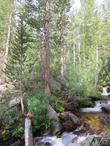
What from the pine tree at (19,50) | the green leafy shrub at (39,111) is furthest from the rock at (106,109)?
the pine tree at (19,50)

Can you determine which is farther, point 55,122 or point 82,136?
point 55,122

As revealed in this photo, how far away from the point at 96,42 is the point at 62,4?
27.7ft

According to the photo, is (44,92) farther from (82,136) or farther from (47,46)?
(82,136)

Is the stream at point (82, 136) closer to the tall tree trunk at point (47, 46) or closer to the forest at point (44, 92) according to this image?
the forest at point (44, 92)

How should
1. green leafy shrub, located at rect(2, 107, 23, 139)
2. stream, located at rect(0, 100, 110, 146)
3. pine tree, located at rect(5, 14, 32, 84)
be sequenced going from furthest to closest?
1. pine tree, located at rect(5, 14, 32, 84)
2. green leafy shrub, located at rect(2, 107, 23, 139)
3. stream, located at rect(0, 100, 110, 146)

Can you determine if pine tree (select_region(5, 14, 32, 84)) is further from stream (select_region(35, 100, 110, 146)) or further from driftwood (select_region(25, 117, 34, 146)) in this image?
stream (select_region(35, 100, 110, 146))

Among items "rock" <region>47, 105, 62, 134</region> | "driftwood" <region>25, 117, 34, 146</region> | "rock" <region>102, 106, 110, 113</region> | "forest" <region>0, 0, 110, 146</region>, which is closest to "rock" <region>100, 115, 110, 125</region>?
"forest" <region>0, 0, 110, 146</region>

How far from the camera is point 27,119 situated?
1533 cm

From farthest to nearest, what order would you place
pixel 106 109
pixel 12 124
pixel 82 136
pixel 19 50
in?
1. pixel 106 109
2. pixel 19 50
3. pixel 12 124
4. pixel 82 136

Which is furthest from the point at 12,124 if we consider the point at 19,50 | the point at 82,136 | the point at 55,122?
the point at 19,50

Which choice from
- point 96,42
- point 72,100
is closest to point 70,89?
point 72,100

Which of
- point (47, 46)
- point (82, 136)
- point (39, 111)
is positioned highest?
point (47, 46)

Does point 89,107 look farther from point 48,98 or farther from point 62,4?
point 62,4

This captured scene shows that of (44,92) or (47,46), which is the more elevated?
(47,46)
